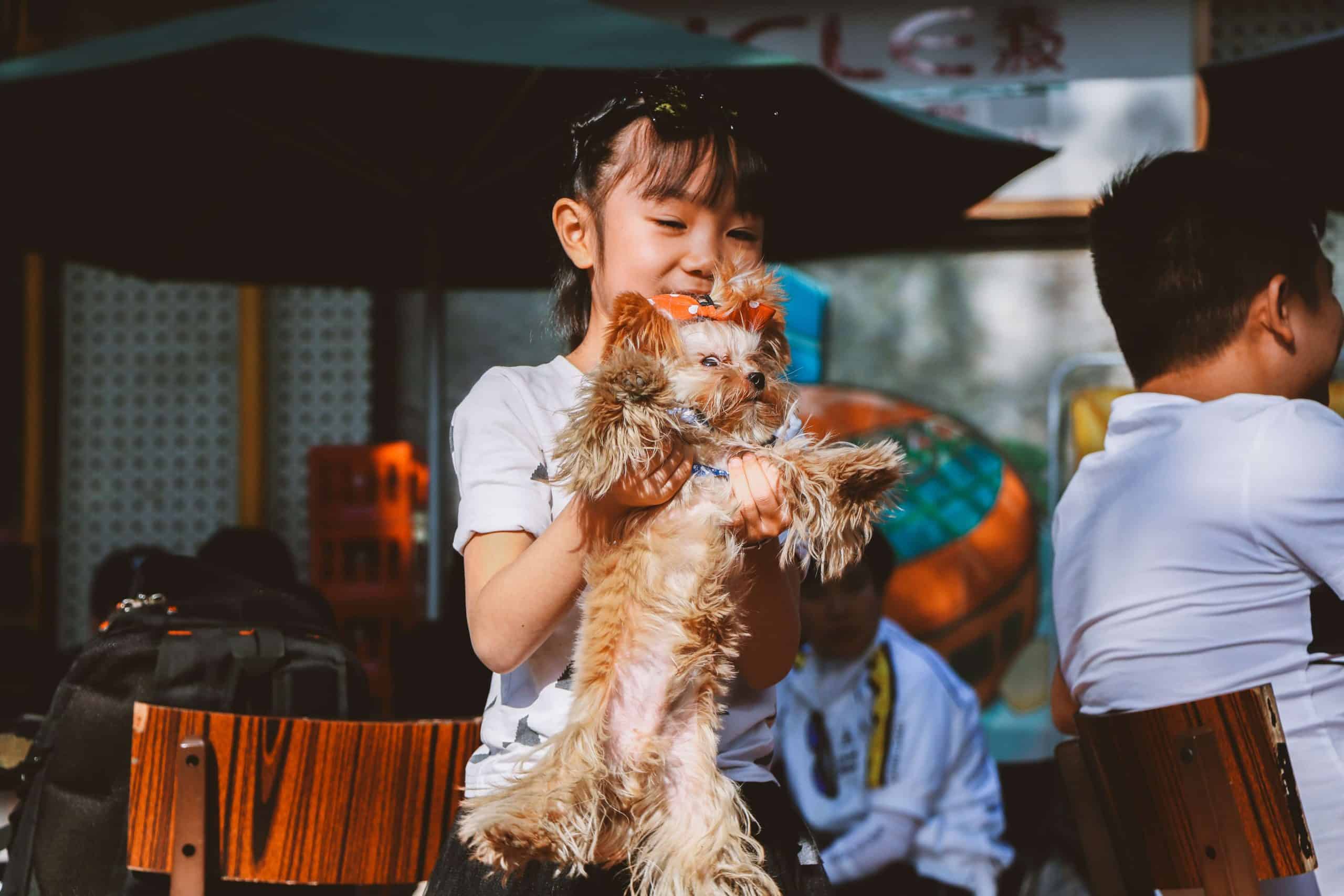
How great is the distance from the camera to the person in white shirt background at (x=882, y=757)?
3.80m

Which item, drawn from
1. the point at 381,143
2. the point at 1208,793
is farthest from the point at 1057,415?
the point at 1208,793

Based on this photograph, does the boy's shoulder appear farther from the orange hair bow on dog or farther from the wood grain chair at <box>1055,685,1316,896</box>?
the orange hair bow on dog

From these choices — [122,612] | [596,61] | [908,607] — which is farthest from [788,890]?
[908,607]

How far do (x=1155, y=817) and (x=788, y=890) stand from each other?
71 cm

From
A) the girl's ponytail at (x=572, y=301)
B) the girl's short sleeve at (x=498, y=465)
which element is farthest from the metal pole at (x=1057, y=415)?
the girl's short sleeve at (x=498, y=465)

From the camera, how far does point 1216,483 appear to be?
6.30 feet

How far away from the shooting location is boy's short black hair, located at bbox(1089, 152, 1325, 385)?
82.3 inches

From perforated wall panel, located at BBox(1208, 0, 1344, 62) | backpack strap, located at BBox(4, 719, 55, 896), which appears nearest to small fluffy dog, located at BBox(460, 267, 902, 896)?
backpack strap, located at BBox(4, 719, 55, 896)

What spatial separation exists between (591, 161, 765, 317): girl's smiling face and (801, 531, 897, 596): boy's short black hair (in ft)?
8.30

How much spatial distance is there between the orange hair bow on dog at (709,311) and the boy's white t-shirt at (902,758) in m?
2.85

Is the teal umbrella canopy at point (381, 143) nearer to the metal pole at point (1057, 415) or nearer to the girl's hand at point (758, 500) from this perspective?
the girl's hand at point (758, 500)

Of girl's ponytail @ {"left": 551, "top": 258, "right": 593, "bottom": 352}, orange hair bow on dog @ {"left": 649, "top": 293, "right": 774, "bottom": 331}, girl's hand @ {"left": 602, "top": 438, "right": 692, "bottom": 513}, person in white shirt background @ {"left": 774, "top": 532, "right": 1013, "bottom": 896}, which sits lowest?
person in white shirt background @ {"left": 774, "top": 532, "right": 1013, "bottom": 896}

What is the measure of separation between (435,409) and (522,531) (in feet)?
10.5

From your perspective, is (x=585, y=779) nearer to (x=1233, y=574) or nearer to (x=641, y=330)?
(x=641, y=330)
